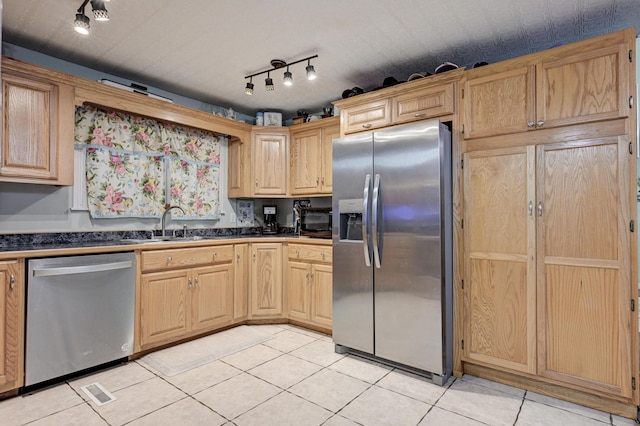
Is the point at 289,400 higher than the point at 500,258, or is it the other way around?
the point at 500,258

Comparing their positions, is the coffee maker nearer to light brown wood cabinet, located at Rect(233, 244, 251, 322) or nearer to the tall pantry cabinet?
light brown wood cabinet, located at Rect(233, 244, 251, 322)

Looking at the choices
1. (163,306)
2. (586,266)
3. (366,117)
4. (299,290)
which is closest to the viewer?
(586,266)

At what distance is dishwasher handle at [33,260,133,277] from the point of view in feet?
7.98

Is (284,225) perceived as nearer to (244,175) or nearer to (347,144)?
(244,175)

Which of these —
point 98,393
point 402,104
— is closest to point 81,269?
point 98,393

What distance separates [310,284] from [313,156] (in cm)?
143

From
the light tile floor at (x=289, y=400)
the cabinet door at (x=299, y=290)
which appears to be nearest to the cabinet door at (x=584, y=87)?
the light tile floor at (x=289, y=400)

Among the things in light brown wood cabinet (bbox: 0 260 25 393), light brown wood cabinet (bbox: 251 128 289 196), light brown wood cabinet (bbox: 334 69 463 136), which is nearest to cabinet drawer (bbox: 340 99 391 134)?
light brown wood cabinet (bbox: 334 69 463 136)

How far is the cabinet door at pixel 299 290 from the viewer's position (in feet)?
12.1

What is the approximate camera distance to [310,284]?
366 cm

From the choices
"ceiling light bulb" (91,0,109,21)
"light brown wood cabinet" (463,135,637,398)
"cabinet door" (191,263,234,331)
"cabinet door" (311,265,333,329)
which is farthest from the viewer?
"cabinet door" (311,265,333,329)

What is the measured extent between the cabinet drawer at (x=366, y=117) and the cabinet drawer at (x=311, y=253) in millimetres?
1157

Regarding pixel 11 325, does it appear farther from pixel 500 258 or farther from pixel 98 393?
pixel 500 258

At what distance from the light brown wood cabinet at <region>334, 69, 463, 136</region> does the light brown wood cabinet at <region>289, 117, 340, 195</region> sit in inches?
22.3
